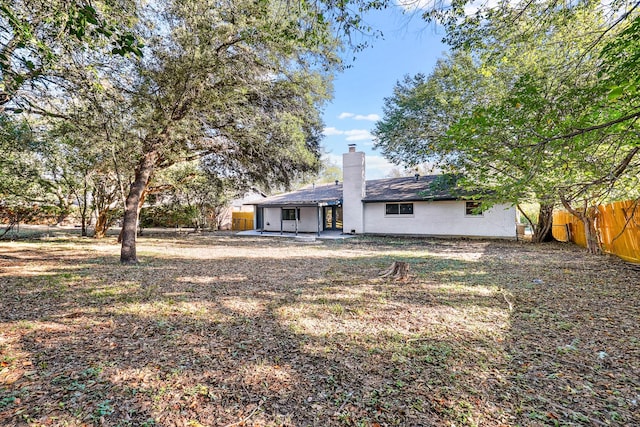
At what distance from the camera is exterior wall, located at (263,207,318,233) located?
803 inches

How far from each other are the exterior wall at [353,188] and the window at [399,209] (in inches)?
62.3

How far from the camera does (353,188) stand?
18.7m

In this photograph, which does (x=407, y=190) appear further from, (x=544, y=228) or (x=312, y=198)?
(x=544, y=228)

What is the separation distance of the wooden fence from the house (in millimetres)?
4330

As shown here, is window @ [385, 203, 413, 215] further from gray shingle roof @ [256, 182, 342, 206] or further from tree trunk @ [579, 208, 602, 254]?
tree trunk @ [579, 208, 602, 254]

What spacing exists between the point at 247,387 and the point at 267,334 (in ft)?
3.68

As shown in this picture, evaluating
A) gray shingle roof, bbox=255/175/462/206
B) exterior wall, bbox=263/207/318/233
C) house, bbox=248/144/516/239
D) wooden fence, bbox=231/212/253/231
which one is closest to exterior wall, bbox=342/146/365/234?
house, bbox=248/144/516/239

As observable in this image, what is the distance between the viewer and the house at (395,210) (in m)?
15.8

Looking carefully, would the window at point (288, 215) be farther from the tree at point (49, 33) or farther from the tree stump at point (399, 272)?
the tree at point (49, 33)

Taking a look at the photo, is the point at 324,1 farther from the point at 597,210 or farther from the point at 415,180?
the point at 415,180

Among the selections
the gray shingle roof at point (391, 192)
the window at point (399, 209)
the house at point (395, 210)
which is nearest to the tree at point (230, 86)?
the gray shingle roof at point (391, 192)

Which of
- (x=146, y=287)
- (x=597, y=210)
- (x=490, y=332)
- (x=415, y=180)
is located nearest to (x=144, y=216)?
(x=146, y=287)

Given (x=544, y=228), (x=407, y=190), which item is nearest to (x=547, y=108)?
(x=544, y=228)

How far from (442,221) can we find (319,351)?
15107 mm
